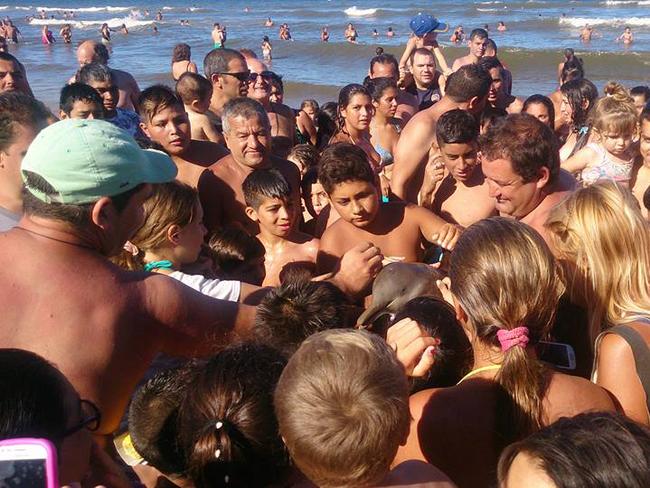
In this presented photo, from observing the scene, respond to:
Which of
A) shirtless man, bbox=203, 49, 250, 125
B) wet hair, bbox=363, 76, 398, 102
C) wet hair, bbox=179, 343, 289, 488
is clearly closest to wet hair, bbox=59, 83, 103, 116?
shirtless man, bbox=203, 49, 250, 125

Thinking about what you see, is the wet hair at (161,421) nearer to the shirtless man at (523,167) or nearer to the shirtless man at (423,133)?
the shirtless man at (523,167)

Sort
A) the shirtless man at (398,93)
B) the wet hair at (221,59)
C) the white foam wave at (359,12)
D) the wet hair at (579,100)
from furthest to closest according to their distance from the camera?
the white foam wave at (359,12), the shirtless man at (398,93), the wet hair at (579,100), the wet hair at (221,59)

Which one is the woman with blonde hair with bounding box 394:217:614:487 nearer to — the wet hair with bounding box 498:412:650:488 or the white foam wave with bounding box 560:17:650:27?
the wet hair with bounding box 498:412:650:488

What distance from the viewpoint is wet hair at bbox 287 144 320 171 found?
16.7 ft

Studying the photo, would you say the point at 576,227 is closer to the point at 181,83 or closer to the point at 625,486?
the point at 625,486

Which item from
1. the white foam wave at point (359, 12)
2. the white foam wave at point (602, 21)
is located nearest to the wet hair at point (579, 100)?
the white foam wave at point (602, 21)

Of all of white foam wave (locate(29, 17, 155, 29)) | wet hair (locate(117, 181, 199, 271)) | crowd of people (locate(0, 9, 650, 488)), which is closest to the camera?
crowd of people (locate(0, 9, 650, 488))

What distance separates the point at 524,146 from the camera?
10.0 feet

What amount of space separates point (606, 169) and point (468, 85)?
4.15 feet

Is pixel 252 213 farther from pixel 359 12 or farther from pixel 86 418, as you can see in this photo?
pixel 359 12

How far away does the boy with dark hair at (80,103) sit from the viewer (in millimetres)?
4762

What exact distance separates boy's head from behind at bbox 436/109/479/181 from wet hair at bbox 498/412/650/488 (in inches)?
111

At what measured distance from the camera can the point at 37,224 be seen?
1.89m

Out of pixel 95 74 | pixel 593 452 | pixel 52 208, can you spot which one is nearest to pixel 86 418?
pixel 52 208
